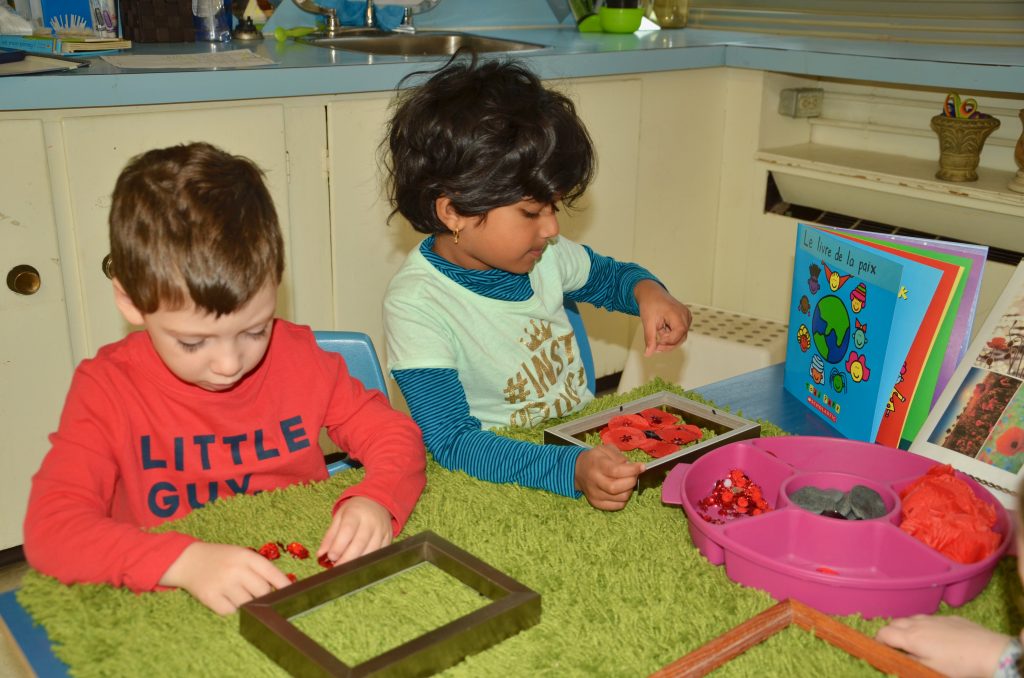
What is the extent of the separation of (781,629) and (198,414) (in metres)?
0.67

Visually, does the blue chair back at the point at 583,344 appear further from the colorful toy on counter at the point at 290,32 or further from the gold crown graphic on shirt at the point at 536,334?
the colorful toy on counter at the point at 290,32

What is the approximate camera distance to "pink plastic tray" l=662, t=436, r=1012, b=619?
850mm

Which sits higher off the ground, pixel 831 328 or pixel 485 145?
pixel 485 145

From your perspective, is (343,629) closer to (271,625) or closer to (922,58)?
(271,625)

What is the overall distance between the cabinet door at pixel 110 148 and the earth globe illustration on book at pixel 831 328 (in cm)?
118

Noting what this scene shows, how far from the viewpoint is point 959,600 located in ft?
2.91

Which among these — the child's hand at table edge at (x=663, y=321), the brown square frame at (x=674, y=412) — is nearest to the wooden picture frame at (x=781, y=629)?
the brown square frame at (x=674, y=412)

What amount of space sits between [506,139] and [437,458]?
427mm

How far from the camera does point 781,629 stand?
81cm

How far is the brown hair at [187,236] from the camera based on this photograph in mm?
959

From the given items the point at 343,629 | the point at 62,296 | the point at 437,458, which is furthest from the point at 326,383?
the point at 62,296

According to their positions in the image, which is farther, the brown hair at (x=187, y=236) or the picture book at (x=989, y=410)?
the picture book at (x=989, y=410)

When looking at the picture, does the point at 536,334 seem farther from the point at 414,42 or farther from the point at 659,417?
the point at 414,42

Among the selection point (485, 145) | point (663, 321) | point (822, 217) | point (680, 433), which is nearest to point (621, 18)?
point (822, 217)
